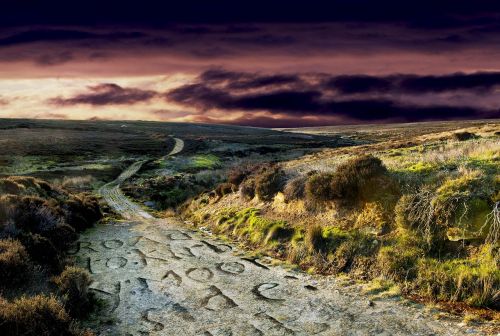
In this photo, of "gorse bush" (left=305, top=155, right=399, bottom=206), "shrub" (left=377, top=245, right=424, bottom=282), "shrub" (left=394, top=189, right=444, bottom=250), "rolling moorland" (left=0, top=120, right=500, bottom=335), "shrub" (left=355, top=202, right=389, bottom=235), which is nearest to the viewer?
"rolling moorland" (left=0, top=120, right=500, bottom=335)

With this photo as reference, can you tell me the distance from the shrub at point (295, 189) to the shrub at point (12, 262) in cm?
1045

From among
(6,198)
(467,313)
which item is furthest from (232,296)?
(6,198)

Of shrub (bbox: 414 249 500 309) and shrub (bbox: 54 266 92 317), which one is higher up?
shrub (bbox: 414 249 500 309)

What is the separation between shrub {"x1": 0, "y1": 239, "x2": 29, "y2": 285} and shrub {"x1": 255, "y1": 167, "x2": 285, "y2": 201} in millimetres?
11211

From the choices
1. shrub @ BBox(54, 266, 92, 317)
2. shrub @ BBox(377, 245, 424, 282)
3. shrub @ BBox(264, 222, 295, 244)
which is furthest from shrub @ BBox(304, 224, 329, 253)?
shrub @ BBox(54, 266, 92, 317)

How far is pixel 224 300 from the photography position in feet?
37.7

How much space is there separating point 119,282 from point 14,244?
3.38 metres

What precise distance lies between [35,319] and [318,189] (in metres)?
10.8

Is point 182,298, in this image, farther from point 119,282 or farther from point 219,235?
point 219,235

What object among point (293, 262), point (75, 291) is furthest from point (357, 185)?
point (75, 291)

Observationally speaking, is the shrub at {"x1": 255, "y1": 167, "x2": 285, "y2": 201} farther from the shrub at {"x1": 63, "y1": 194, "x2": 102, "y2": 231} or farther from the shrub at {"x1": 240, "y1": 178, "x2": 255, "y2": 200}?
the shrub at {"x1": 63, "y1": 194, "x2": 102, "y2": 231}

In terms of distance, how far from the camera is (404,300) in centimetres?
1057

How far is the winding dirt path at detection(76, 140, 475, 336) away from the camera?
31.7 ft

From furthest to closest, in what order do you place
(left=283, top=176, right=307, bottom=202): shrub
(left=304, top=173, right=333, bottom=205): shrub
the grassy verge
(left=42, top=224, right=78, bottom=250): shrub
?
1. (left=283, top=176, right=307, bottom=202): shrub
2. (left=42, top=224, right=78, bottom=250): shrub
3. (left=304, top=173, right=333, bottom=205): shrub
4. the grassy verge
